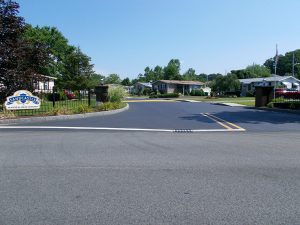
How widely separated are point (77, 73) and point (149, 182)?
125ft

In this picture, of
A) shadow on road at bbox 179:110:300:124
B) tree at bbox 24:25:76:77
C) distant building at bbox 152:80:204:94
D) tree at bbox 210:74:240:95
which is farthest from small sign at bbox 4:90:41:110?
distant building at bbox 152:80:204:94

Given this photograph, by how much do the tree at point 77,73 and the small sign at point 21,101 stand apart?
23.2 metres

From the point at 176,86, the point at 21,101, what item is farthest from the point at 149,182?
the point at 176,86

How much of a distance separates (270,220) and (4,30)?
1822 cm

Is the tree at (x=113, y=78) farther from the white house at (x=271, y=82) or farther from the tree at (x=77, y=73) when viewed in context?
the tree at (x=77, y=73)

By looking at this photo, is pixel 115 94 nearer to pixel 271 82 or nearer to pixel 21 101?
pixel 21 101

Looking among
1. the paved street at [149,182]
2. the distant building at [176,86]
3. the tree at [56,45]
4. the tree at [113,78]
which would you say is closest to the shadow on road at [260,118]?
the paved street at [149,182]

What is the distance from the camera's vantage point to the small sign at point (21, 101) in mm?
16359

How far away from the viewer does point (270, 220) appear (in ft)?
12.5

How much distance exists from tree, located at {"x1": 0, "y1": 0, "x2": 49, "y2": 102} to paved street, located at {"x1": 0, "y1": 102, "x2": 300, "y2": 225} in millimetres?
9049

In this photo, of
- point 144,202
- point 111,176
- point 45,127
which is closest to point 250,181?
point 144,202

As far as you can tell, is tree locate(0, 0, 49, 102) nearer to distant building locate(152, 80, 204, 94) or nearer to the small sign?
the small sign

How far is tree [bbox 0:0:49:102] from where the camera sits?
17.5m

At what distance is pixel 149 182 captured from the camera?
17.5 ft
